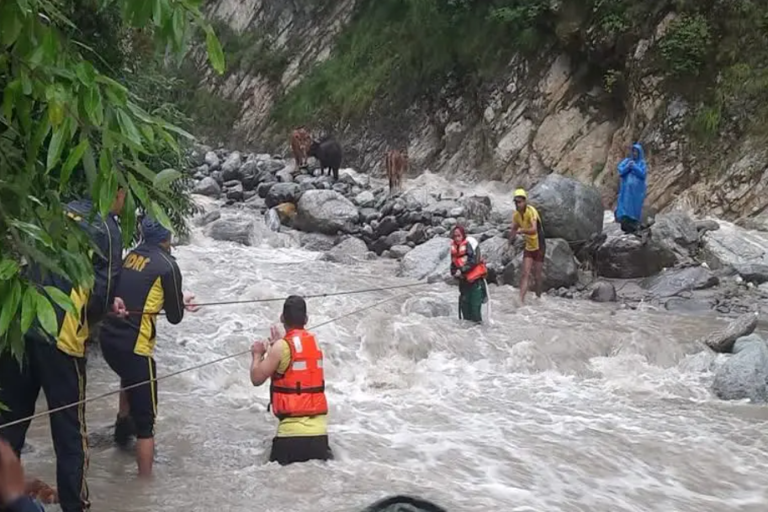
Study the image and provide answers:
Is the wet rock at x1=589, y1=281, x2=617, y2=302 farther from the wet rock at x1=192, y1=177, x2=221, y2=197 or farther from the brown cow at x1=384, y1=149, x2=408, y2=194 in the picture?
the wet rock at x1=192, y1=177, x2=221, y2=197

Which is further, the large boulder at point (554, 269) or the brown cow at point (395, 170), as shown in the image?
the brown cow at point (395, 170)

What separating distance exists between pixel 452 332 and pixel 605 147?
Answer: 9548 millimetres

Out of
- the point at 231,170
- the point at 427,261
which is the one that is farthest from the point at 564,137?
the point at 231,170

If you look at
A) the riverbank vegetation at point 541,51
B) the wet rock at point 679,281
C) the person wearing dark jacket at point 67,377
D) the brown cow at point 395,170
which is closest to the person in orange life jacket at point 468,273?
the wet rock at point 679,281

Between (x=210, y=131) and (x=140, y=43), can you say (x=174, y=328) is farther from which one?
(x=210, y=131)

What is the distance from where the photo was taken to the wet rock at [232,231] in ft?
47.8

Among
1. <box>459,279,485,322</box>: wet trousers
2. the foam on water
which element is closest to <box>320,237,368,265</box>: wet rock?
the foam on water

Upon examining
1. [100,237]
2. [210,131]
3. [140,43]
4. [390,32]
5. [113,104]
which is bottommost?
[100,237]

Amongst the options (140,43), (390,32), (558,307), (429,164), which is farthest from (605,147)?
(140,43)

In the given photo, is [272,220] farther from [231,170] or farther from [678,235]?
[678,235]

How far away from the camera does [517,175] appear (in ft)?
60.9

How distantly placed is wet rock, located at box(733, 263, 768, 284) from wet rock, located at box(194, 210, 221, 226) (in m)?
8.85

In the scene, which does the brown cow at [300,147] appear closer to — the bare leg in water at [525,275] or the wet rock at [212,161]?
the wet rock at [212,161]

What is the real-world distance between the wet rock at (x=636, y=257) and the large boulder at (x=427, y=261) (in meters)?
2.36
